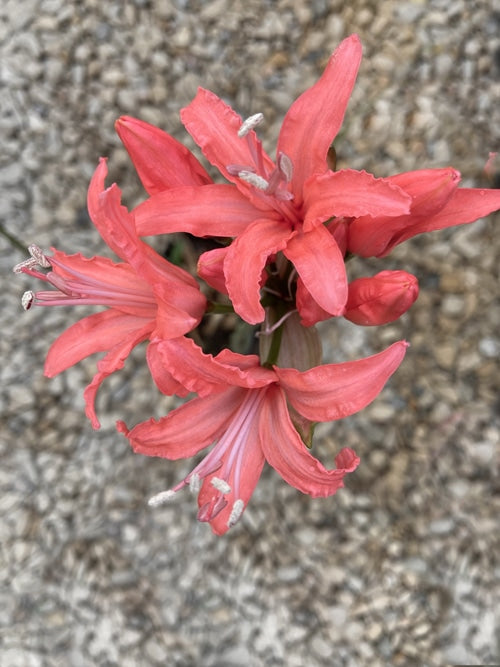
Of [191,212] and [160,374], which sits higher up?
[191,212]

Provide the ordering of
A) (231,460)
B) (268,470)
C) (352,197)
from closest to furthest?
1. (352,197)
2. (231,460)
3. (268,470)

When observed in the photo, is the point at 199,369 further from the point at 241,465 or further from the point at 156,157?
the point at 156,157

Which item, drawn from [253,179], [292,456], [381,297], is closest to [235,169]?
[253,179]

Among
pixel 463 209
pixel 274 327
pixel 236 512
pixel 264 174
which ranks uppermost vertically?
pixel 264 174

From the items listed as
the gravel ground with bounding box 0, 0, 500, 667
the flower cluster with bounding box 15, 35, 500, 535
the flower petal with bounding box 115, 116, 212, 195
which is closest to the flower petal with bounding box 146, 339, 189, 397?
the flower cluster with bounding box 15, 35, 500, 535

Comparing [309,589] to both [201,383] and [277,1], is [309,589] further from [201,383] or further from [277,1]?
[277,1]

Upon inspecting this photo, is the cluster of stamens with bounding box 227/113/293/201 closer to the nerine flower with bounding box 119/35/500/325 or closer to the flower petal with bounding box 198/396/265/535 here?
the nerine flower with bounding box 119/35/500/325

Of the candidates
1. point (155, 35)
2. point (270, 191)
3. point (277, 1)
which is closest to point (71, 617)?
point (270, 191)

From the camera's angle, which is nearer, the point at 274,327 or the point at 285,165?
the point at 285,165
